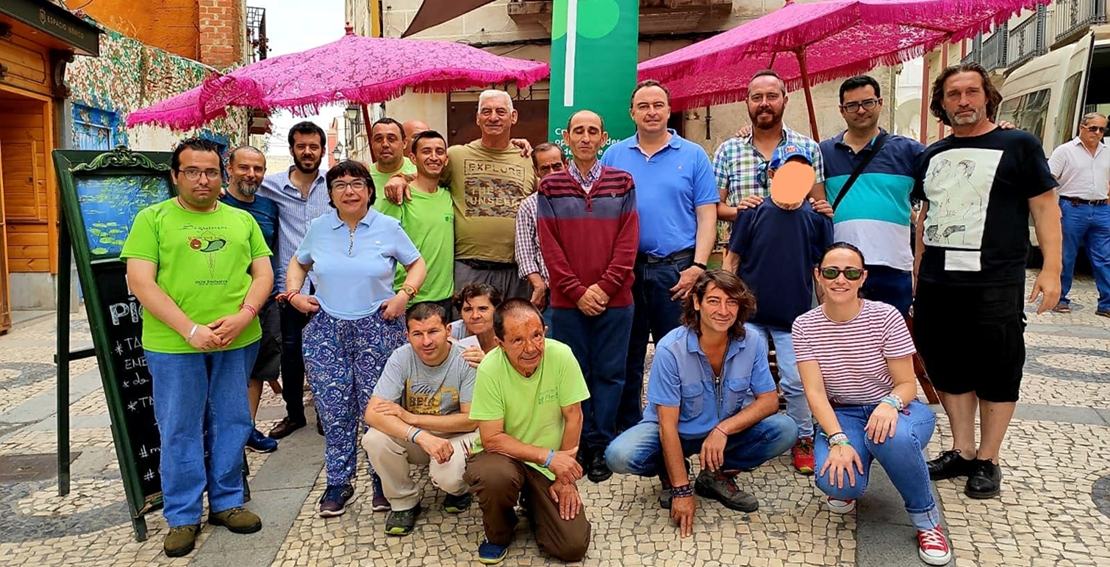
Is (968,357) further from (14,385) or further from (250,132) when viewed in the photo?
(250,132)

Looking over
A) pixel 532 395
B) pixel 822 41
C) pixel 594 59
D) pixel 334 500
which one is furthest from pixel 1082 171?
pixel 334 500

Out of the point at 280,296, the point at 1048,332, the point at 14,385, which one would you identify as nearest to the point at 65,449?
the point at 280,296

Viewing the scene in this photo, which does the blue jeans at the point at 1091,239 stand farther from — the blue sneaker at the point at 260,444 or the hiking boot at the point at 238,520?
the hiking boot at the point at 238,520

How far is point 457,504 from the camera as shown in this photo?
11.1 ft

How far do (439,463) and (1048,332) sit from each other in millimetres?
6275

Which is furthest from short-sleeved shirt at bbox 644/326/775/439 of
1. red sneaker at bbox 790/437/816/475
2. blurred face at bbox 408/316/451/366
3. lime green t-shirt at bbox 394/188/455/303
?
lime green t-shirt at bbox 394/188/455/303

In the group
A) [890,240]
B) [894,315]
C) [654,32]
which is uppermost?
[654,32]

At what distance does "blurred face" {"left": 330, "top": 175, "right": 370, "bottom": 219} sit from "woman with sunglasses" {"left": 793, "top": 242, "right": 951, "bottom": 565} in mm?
1977

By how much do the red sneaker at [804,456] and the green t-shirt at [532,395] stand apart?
53.0 inches

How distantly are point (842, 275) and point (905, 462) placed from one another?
743 millimetres

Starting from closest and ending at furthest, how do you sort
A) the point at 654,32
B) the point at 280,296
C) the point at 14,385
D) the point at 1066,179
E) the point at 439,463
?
the point at 439,463, the point at 280,296, the point at 14,385, the point at 1066,179, the point at 654,32

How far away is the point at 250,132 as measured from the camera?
49.1ft

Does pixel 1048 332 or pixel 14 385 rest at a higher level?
pixel 1048 332

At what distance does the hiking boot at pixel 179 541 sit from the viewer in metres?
2.98
